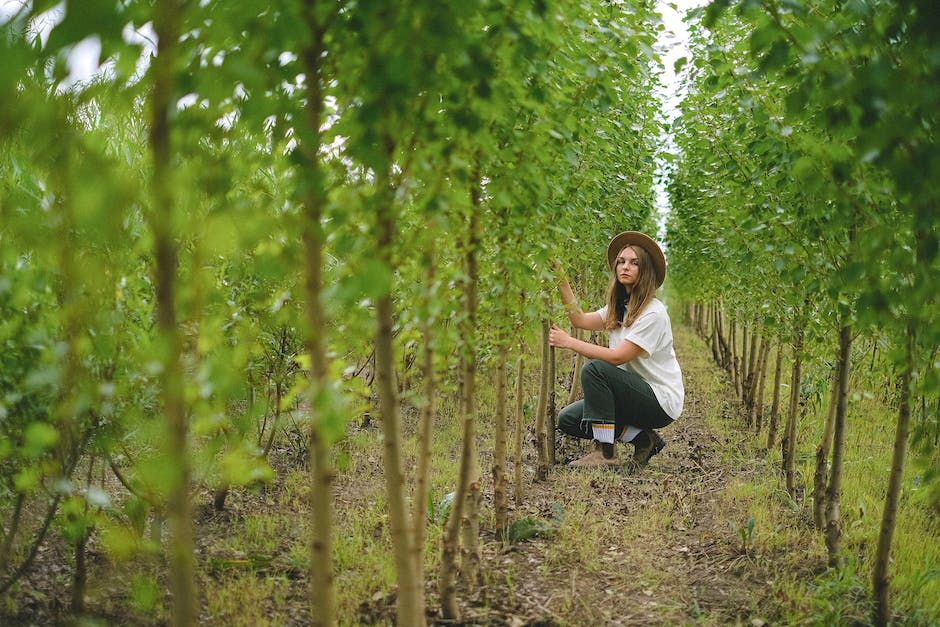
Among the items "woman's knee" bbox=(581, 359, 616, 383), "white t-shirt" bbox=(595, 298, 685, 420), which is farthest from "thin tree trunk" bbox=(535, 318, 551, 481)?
"white t-shirt" bbox=(595, 298, 685, 420)

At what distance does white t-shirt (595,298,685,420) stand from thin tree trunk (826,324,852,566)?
1.92m

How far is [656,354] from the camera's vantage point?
5613mm

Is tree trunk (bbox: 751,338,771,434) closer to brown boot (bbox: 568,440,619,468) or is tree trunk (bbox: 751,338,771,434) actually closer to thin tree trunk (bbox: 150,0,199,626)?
brown boot (bbox: 568,440,619,468)

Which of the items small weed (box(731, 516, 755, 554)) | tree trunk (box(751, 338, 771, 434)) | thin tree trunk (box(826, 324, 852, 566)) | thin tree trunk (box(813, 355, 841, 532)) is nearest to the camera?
thin tree trunk (box(826, 324, 852, 566))

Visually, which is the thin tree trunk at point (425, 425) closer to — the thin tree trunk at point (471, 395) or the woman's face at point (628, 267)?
the thin tree trunk at point (471, 395)

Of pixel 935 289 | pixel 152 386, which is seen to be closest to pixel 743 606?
pixel 935 289

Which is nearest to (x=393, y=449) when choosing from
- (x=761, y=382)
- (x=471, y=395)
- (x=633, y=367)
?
(x=471, y=395)

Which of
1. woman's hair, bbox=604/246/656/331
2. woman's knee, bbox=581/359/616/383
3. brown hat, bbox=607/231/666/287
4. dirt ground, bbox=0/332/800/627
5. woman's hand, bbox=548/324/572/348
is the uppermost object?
brown hat, bbox=607/231/666/287

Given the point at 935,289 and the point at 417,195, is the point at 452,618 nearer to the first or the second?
the point at 417,195

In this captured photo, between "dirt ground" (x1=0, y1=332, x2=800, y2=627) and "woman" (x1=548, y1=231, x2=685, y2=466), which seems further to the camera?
"woman" (x1=548, y1=231, x2=685, y2=466)

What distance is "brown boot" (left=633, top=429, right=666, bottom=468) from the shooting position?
5.66 m

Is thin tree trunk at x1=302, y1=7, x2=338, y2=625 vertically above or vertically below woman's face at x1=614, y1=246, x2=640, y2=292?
below

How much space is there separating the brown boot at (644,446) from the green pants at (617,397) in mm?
124

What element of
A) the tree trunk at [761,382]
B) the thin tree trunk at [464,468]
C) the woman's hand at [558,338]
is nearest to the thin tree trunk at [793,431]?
the woman's hand at [558,338]
